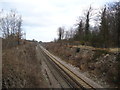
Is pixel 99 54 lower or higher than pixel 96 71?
higher

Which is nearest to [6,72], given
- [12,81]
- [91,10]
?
[12,81]

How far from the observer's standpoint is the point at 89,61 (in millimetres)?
26438

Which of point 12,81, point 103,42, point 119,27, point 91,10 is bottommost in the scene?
point 12,81

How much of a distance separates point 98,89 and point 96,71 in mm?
7030

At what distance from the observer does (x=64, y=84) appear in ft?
52.8

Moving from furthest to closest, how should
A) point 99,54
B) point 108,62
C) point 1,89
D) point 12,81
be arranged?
1. point 99,54
2. point 108,62
3. point 12,81
4. point 1,89

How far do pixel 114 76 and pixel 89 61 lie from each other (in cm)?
918

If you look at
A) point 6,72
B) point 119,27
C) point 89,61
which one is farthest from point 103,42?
point 6,72

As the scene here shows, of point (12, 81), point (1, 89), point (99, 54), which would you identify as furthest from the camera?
point (99, 54)

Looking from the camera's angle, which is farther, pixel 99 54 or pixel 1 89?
pixel 99 54

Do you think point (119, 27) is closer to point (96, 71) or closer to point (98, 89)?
point (96, 71)

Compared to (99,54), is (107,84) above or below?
below

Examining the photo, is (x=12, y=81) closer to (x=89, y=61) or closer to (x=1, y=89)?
(x=1, y=89)

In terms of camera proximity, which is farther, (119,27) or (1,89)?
(119,27)
